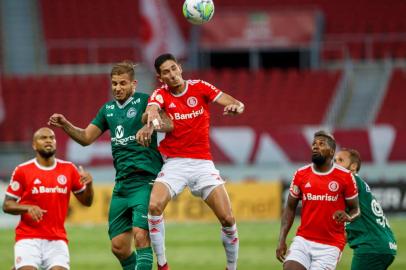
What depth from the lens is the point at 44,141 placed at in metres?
10.5

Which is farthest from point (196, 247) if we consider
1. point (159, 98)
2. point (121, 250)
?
point (159, 98)

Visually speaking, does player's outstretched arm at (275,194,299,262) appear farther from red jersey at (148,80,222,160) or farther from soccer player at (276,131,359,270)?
red jersey at (148,80,222,160)

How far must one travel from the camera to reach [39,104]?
94.9ft

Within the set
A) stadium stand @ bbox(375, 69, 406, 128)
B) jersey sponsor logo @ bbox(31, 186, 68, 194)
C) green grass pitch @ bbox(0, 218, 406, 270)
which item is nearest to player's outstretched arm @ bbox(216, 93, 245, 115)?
jersey sponsor logo @ bbox(31, 186, 68, 194)

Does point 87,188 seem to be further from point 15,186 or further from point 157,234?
point 157,234

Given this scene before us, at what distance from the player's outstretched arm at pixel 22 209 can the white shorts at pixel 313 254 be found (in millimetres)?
2494

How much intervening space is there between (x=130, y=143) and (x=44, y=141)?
103 cm

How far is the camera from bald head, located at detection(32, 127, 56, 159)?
10.5 metres

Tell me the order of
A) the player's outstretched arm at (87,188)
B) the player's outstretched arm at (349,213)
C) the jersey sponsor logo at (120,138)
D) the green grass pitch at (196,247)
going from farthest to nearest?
the green grass pitch at (196,247) → the jersey sponsor logo at (120,138) → the player's outstretched arm at (87,188) → the player's outstretched arm at (349,213)

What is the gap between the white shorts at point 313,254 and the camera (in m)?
10.3

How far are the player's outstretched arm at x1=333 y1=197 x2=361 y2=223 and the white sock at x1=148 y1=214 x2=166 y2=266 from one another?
5.95ft

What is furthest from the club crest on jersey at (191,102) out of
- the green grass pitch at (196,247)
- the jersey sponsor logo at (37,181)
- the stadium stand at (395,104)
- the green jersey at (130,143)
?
the stadium stand at (395,104)

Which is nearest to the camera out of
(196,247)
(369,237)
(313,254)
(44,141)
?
(313,254)

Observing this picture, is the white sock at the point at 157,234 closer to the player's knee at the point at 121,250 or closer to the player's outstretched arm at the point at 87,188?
the player's knee at the point at 121,250
